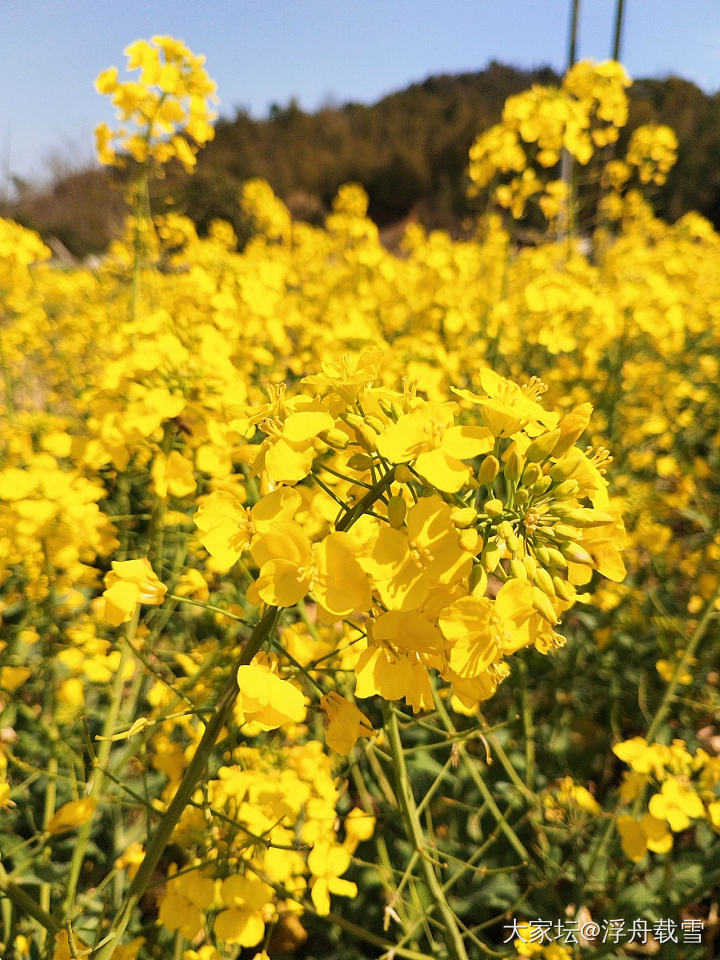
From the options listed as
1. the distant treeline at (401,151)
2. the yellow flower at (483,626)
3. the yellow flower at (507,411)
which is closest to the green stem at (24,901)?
the yellow flower at (483,626)

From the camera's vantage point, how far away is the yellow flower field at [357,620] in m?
0.82

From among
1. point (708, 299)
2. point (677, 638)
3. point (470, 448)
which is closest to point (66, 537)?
point (470, 448)

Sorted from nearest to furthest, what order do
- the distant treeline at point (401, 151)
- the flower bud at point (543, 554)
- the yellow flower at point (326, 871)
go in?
the flower bud at point (543, 554) → the yellow flower at point (326, 871) → the distant treeline at point (401, 151)

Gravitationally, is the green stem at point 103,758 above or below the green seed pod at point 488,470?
below

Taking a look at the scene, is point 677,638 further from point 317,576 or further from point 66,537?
point 66,537

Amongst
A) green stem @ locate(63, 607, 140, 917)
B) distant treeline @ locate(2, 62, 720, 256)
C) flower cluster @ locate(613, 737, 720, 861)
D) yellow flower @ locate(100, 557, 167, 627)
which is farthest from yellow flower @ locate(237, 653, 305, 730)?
distant treeline @ locate(2, 62, 720, 256)

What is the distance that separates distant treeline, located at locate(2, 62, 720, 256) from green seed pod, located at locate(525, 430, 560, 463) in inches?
408

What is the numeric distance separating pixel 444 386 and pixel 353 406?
1862mm

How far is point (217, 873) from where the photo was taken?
3.73 feet

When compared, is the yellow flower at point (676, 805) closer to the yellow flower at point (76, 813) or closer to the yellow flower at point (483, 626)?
the yellow flower at point (483, 626)

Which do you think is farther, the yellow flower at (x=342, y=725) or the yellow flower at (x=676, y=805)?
the yellow flower at (x=676, y=805)

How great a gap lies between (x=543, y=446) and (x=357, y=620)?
4.72 ft

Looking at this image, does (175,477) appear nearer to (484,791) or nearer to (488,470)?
(488,470)

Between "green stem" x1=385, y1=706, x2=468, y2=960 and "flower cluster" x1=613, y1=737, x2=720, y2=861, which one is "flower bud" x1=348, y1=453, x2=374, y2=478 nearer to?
"green stem" x1=385, y1=706, x2=468, y2=960
